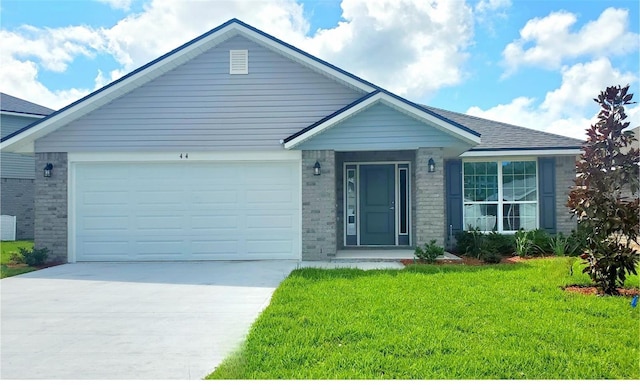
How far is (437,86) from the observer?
10688 mm

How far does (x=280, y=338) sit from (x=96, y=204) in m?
8.09

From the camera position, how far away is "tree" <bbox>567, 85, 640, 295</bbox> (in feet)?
20.1

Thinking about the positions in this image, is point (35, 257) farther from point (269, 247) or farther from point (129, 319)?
point (129, 319)

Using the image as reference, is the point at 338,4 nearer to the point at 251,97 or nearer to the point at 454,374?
the point at 251,97

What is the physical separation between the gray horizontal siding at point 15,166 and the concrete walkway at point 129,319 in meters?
11.1

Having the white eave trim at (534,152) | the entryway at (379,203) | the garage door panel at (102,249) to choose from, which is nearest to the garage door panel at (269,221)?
the entryway at (379,203)

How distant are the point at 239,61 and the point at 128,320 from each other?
7.21 meters

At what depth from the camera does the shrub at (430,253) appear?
8891 mm

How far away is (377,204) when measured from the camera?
11.6 m

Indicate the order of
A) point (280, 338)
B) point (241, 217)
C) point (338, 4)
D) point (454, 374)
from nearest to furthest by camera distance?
point (454, 374)
point (280, 338)
point (338, 4)
point (241, 217)

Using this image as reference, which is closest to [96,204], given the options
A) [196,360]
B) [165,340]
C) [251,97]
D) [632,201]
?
[251,97]

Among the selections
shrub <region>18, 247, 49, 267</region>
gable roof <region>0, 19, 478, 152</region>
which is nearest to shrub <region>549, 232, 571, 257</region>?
gable roof <region>0, 19, 478, 152</region>

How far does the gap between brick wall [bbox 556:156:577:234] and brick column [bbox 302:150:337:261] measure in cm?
649

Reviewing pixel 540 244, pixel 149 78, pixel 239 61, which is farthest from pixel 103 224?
pixel 540 244
